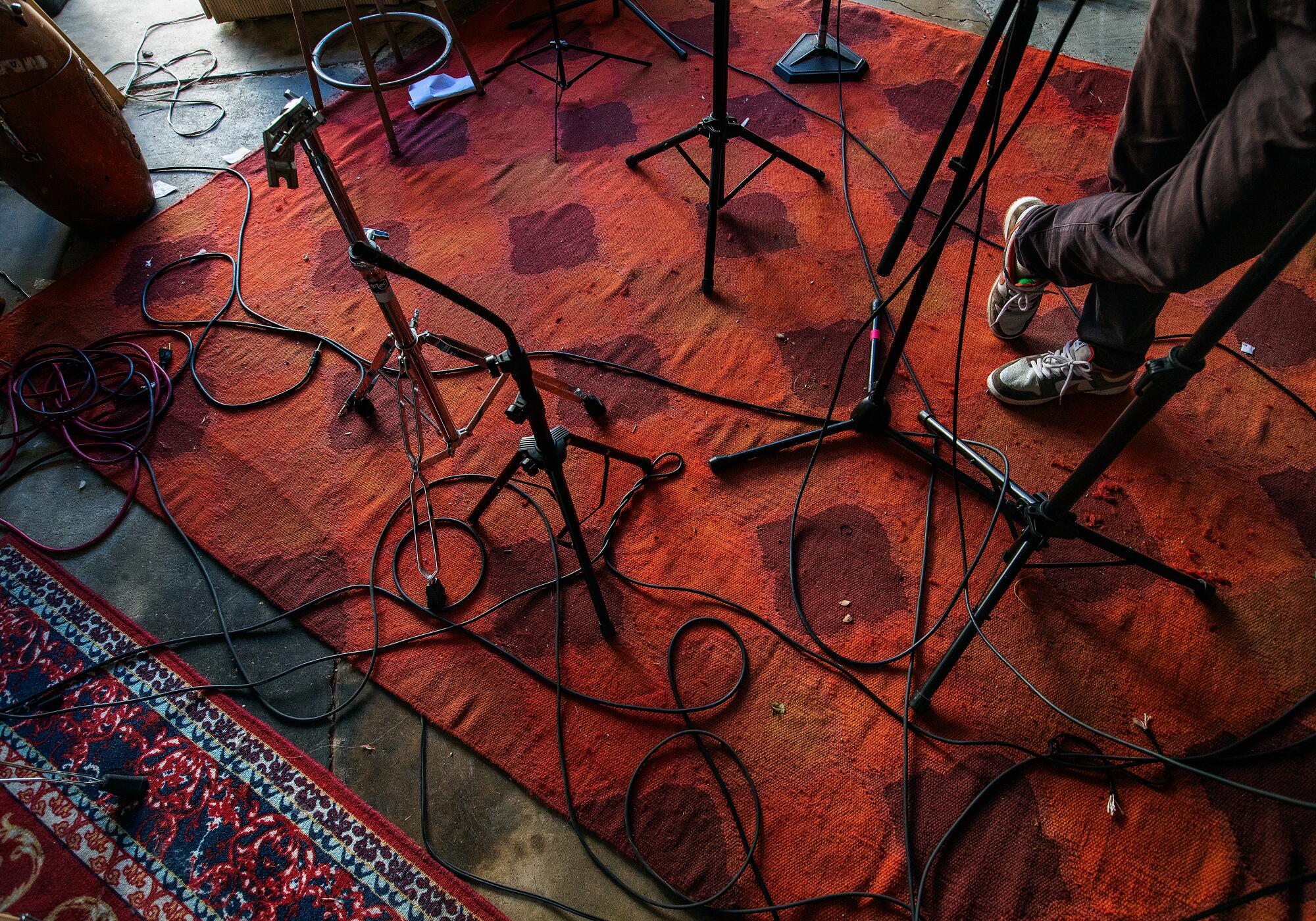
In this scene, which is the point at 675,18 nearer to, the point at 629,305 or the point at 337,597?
the point at 629,305

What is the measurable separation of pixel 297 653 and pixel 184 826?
318 millimetres

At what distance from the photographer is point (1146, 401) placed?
0.86 metres

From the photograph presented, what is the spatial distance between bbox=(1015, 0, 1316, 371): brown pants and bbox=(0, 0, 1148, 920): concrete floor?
127cm

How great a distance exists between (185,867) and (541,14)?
2778mm

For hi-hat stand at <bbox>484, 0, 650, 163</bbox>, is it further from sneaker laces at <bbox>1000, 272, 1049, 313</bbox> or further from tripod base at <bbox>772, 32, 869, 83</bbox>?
sneaker laces at <bbox>1000, 272, 1049, 313</bbox>

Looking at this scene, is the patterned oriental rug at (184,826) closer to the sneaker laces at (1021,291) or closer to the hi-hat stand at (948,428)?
the hi-hat stand at (948,428)

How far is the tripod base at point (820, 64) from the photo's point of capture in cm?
242

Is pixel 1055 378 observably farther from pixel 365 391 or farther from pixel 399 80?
pixel 399 80

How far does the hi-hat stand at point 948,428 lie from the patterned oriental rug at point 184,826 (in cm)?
92

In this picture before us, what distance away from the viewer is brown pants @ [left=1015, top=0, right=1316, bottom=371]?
0.98m

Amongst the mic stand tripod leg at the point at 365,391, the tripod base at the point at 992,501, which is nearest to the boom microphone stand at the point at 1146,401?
the tripod base at the point at 992,501

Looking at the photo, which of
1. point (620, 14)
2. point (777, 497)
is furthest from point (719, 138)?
point (620, 14)

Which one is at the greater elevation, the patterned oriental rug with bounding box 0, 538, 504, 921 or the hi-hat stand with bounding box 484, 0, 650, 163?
the hi-hat stand with bounding box 484, 0, 650, 163

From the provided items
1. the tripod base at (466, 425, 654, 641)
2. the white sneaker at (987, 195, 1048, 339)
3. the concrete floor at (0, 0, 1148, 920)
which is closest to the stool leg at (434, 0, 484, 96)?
the concrete floor at (0, 0, 1148, 920)
